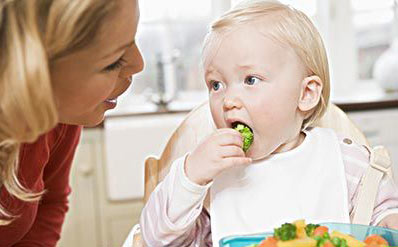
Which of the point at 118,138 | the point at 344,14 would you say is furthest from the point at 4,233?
the point at 344,14

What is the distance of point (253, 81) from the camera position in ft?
4.18

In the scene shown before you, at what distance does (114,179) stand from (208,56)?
161 cm

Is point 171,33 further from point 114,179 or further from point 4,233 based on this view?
point 4,233

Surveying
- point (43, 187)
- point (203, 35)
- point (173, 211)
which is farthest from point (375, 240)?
point (203, 35)

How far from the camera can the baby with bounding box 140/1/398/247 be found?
1247 millimetres

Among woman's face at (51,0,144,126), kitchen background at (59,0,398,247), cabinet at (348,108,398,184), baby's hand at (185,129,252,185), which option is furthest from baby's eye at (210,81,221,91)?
cabinet at (348,108,398,184)

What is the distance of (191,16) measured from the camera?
3.29 metres

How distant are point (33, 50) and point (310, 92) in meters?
0.64

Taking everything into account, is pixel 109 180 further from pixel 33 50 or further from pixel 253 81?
pixel 33 50

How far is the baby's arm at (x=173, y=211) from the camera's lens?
123cm

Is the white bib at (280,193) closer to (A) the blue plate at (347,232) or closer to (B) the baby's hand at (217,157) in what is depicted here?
(B) the baby's hand at (217,157)

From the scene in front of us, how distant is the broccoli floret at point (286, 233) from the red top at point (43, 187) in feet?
1.80

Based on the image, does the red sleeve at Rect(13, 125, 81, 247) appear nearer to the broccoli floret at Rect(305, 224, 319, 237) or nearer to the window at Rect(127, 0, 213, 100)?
the broccoli floret at Rect(305, 224, 319, 237)

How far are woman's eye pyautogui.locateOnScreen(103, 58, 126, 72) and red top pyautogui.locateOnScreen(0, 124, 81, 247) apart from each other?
1.07 ft
